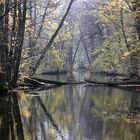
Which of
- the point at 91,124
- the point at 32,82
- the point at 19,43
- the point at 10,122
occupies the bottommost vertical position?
the point at 91,124

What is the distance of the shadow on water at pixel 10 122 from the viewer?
11164 mm

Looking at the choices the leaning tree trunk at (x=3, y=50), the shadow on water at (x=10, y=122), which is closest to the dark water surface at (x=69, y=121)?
the shadow on water at (x=10, y=122)

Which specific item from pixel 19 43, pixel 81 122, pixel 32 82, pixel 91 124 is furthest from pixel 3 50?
pixel 91 124

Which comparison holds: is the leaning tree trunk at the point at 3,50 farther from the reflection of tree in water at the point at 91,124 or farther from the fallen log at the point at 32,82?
the reflection of tree in water at the point at 91,124

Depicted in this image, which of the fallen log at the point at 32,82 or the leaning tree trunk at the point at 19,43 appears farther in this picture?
the fallen log at the point at 32,82

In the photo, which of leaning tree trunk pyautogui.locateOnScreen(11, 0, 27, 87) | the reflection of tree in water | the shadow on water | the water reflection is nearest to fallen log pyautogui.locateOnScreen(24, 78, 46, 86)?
leaning tree trunk pyautogui.locateOnScreen(11, 0, 27, 87)

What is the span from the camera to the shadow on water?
11164 millimetres

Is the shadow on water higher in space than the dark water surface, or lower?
higher

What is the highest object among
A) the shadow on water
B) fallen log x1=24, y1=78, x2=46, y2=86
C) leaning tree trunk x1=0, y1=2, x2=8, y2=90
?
leaning tree trunk x1=0, y1=2, x2=8, y2=90

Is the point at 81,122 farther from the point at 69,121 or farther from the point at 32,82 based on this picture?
the point at 32,82

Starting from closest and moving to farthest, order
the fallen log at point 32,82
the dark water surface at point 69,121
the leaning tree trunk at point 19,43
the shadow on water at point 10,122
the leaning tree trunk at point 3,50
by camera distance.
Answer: the shadow on water at point 10,122 < the dark water surface at point 69,121 < the leaning tree trunk at point 3,50 < the leaning tree trunk at point 19,43 < the fallen log at point 32,82

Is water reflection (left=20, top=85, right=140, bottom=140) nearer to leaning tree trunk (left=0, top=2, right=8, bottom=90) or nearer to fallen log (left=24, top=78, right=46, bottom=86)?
leaning tree trunk (left=0, top=2, right=8, bottom=90)

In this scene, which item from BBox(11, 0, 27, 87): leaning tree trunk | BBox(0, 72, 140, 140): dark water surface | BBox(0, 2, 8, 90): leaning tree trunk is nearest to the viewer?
BBox(0, 72, 140, 140): dark water surface

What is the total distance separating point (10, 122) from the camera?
13359 millimetres
